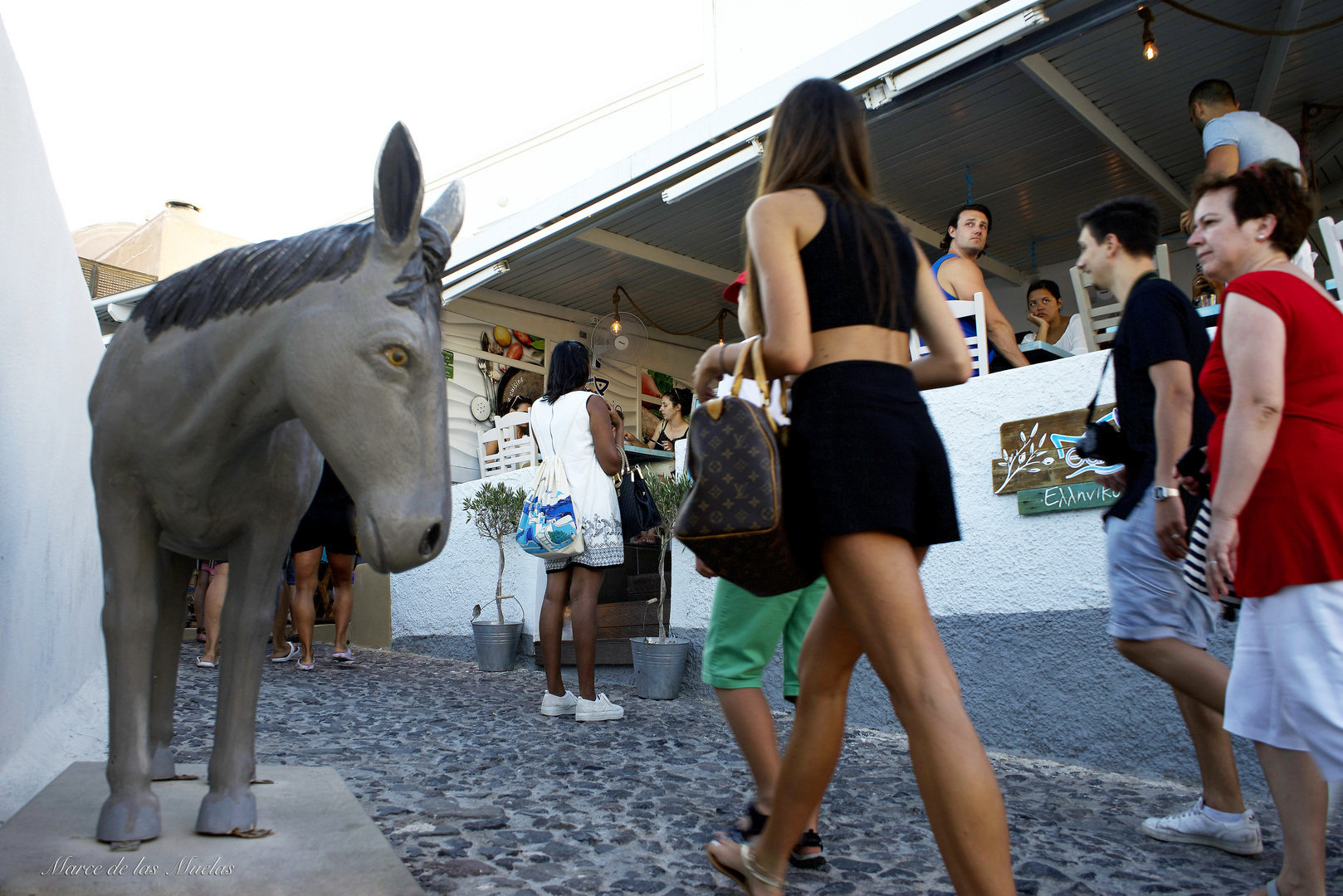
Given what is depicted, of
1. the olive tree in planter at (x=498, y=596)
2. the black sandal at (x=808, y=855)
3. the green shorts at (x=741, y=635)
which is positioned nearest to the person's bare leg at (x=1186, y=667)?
the green shorts at (x=741, y=635)

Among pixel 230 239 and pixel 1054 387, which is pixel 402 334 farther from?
pixel 230 239

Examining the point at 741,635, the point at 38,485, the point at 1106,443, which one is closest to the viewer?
the point at 741,635

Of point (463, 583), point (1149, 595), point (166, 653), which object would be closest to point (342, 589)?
point (463, 583)

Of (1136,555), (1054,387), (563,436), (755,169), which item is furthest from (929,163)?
(1136,555)

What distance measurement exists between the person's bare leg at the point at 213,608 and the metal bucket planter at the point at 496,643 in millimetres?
1874

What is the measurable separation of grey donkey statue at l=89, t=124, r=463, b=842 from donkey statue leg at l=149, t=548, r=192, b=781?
11mm

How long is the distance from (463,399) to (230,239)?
14.0 meters

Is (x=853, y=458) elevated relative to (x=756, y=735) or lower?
elevated

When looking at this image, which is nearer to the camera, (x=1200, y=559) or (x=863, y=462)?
(x=863, y=462)

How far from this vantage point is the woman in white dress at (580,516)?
182 inches

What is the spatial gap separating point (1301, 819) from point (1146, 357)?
1.21m

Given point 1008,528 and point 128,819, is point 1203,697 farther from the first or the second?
A: point 128,819

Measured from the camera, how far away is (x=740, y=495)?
1.60m

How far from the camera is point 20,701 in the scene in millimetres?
2480
